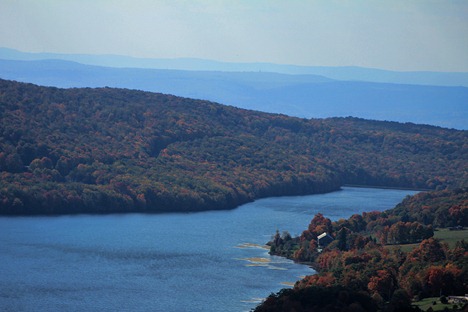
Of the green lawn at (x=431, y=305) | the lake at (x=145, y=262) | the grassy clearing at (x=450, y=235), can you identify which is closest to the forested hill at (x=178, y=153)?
the lake at (x=145, y=262)

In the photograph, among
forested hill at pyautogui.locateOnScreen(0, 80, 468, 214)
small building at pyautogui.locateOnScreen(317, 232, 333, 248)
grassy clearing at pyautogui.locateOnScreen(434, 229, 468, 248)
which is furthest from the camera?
forested hill at pyautogui.locateOnScreen(0, 80, 468, 214)

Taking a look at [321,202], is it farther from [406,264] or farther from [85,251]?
[406,264]

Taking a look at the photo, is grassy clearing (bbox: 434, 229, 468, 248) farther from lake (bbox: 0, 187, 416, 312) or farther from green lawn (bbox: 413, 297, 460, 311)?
green lawn (bbox: 413, 297, 460, 311)

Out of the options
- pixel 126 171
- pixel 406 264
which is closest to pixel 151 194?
pixel 126 171

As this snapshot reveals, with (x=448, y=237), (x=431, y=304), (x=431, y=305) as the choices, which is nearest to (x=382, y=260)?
(x=448, y=237)

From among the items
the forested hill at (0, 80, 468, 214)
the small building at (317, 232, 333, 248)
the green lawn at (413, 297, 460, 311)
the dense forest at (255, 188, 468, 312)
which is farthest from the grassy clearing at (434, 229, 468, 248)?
the forested hill at (0, 80, 468, 214)

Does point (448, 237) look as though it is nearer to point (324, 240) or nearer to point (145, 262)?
point (324, 240)
